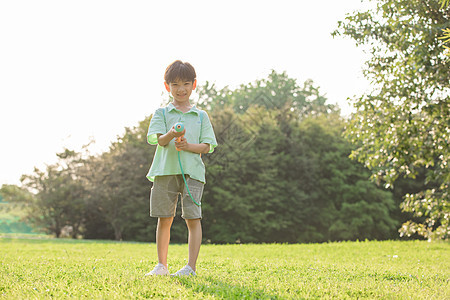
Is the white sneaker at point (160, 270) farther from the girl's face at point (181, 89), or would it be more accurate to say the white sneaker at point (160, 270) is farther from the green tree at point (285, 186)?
the green tree at point (285, 186)

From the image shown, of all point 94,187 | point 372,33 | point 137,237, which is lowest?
point 137,237

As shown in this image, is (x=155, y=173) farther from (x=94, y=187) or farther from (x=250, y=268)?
(x=94, y=187)

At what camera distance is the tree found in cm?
868

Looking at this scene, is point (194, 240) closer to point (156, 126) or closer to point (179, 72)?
point (156, 126)

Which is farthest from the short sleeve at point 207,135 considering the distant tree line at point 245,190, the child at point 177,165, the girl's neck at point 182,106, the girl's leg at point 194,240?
the distant tree line at point 245,190

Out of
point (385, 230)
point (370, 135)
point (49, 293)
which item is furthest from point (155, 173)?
point (385, 230)

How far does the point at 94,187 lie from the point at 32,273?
18.8 m

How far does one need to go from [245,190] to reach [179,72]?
21.2m

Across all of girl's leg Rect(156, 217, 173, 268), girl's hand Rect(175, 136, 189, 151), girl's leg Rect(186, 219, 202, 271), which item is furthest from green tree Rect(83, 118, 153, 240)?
girl's hand Rect(175, 136, 189, 151)

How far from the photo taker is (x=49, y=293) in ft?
10.1

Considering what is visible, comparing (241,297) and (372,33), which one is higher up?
(372,33)

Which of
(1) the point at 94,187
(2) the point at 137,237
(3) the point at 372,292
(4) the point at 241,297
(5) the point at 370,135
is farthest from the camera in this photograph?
(2) the point at 137,237

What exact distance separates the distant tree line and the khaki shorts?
19.2 metres

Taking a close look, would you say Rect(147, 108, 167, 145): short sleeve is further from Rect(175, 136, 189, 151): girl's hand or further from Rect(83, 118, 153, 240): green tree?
Rect(83, 118, 153, 240): green tree
